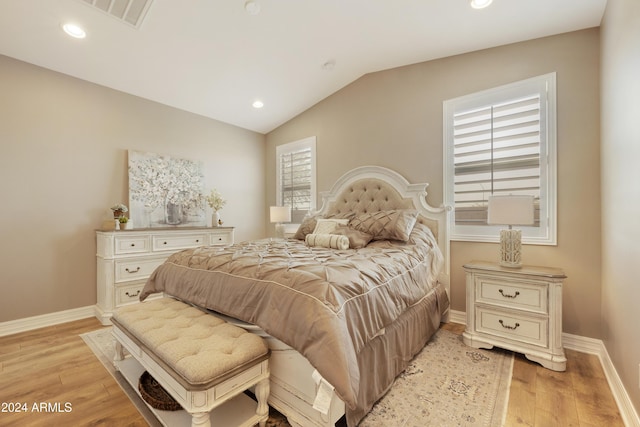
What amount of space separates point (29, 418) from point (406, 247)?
8.51ft

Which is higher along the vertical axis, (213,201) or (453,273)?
(213,201)

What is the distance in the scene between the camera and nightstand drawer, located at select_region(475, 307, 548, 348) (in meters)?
1.95

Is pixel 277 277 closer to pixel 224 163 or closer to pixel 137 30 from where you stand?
pixel 137 30

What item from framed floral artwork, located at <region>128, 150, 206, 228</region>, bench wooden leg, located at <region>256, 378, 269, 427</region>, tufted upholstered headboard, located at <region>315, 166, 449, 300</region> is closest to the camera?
bench wooden leg, located at <region>256, 378, 269, 427</region>

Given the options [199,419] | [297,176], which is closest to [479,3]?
[297,176]

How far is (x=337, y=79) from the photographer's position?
11.7 ft

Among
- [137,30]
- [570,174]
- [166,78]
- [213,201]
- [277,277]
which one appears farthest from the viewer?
[213,201]

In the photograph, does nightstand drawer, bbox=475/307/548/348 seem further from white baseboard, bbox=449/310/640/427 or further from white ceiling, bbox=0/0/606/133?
white ceiling, bbox=0/0/606/133

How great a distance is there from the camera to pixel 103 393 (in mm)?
1690

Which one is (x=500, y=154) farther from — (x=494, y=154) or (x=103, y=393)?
(x=103, y=393)

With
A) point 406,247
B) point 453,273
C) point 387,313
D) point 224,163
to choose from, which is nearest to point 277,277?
point 387,313

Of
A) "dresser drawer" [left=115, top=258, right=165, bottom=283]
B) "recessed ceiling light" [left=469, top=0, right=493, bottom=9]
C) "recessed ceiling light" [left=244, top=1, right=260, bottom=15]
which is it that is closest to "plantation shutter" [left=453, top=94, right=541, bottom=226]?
Answer: "recessed ceiling light" [left=469, top=0, right=493, bottom=9]

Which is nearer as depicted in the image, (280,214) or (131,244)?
(131,244)

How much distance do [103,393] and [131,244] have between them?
1.70m
